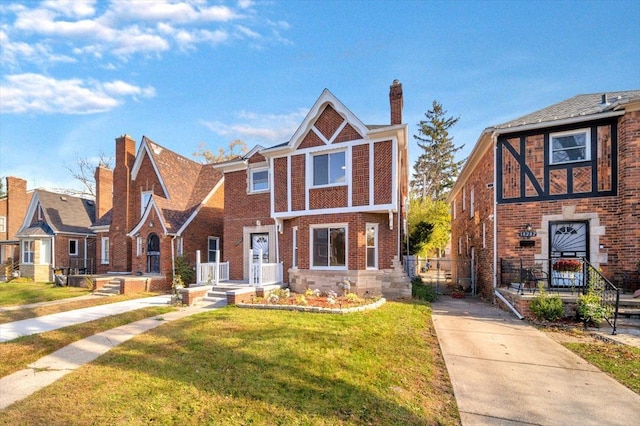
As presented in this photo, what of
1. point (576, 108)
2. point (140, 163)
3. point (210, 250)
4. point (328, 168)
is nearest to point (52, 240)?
point (140, 163)

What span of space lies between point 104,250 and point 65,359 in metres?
18.5

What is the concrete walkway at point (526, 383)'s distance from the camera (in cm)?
415

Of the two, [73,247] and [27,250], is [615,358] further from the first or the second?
[27,250]

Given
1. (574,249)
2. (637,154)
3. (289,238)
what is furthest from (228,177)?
(637,154)

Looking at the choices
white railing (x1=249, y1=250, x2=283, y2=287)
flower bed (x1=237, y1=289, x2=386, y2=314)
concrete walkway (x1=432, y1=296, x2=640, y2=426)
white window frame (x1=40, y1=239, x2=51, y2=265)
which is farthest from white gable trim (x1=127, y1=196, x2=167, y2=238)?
concrete walkway (x1=432, y1=296, x2=640, y2=426)

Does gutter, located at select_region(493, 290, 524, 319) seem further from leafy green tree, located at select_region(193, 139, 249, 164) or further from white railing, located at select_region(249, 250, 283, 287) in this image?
leafy green tree, located at select_region(193, 139, 249, 164)

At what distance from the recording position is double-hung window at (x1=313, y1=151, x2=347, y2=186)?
1300cm

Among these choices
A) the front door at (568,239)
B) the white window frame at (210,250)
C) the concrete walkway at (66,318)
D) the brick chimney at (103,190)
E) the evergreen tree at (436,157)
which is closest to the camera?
the concrete walkway at (66,318)

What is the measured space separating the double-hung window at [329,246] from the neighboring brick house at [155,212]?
798 cm

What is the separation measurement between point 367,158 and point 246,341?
8.34m

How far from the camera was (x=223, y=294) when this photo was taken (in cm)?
1273

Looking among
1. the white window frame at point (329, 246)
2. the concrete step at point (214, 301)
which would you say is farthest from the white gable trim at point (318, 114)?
the concrete step at point (214, 301)

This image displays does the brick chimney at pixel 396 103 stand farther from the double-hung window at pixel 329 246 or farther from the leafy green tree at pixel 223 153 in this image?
the leafy green tree at pixel 223 153

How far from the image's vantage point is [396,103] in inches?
559
